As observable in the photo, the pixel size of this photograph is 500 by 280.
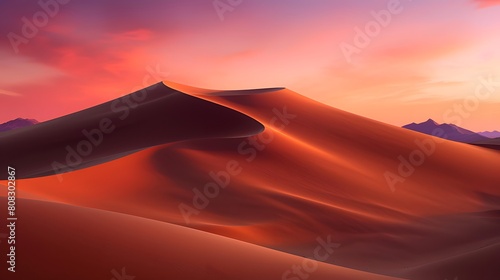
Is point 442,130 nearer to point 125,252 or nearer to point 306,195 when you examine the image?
point 306,195

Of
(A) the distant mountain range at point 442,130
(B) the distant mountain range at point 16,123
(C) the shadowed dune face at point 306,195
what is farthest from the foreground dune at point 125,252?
(B) the distant mountain range at point 16,123

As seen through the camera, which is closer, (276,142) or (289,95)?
(276,142)

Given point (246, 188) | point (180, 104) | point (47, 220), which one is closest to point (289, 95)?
point (180, 104)

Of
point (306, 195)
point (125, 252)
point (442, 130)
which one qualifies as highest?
point (442, 130)

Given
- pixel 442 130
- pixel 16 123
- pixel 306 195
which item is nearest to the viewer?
pixel 306 195

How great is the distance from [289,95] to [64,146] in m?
16.2

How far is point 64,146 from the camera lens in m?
23.4

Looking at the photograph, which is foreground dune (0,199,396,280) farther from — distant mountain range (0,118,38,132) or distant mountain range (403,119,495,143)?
distant mountain range (0,118,38,132)

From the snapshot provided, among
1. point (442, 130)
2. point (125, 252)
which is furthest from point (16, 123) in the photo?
point (125, 252)

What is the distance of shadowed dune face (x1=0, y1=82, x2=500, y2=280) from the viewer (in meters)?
11.5

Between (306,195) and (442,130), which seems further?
(442,130)

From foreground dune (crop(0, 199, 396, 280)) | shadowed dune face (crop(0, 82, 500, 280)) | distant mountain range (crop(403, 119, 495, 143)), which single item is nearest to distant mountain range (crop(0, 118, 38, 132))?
distant mountain range (crop(403, 119, 495, 143))

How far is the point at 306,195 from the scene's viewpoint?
15.5 meters

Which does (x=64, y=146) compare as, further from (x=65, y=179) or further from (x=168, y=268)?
(x=168, y=268)
